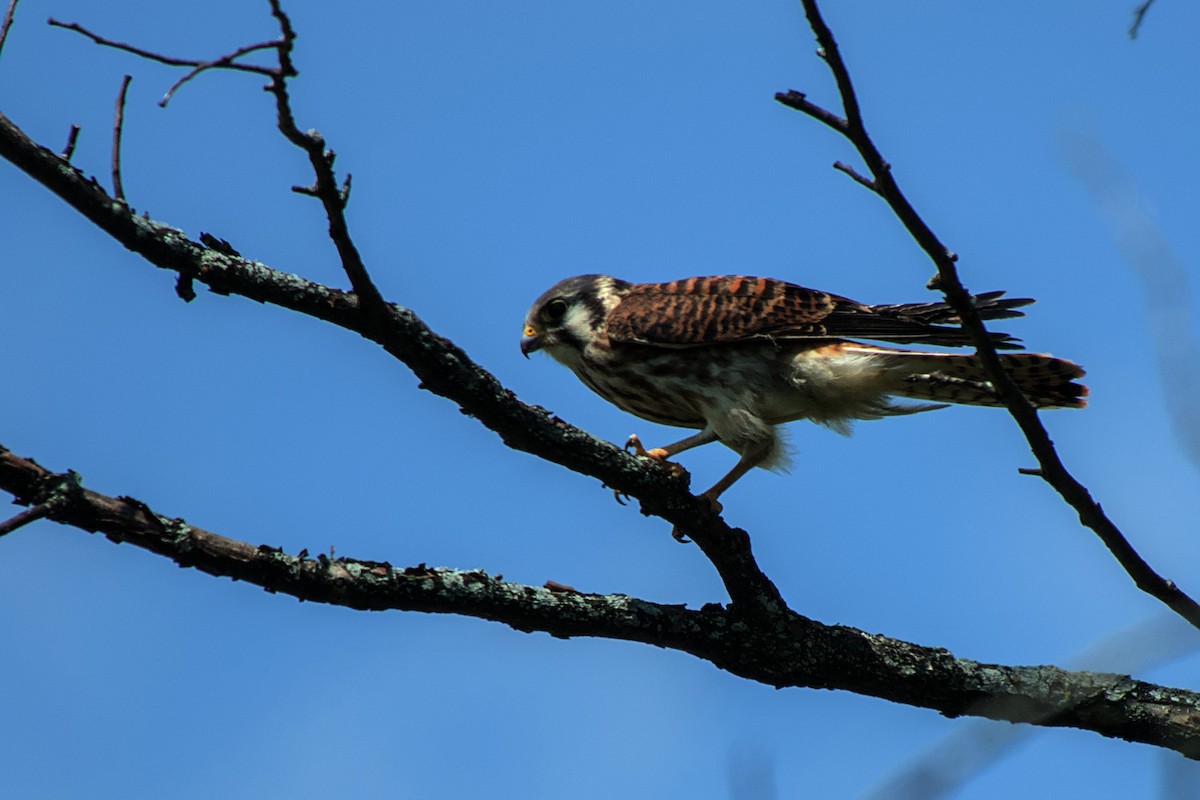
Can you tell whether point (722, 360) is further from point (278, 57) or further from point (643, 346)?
point (278, 57)

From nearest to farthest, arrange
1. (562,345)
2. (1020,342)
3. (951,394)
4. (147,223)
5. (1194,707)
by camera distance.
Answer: (147,223) < (1194,707) < (1020,342) < (951,394) < (562,345)

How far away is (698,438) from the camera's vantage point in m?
4.98

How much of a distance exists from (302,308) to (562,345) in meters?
2.71

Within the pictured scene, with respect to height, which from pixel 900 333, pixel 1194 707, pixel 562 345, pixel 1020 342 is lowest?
pixel 1194 707

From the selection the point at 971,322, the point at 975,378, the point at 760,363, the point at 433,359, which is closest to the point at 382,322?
the point at 433,359

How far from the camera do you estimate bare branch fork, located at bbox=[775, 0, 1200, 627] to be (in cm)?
244

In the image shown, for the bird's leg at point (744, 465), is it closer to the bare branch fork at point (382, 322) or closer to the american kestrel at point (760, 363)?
the american kestrel at point (760, 363)

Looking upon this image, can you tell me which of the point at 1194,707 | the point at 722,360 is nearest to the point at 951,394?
the point at 722,360

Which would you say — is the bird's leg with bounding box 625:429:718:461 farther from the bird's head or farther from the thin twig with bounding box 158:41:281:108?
the thin twig with bounding box 158:41:281:108

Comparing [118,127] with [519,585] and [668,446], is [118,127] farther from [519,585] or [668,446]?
[668,446]

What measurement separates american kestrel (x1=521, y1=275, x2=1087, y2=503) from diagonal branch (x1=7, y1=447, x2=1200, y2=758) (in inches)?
41.8

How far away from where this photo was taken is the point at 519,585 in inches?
129

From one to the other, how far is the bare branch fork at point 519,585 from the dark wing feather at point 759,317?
5.19ft

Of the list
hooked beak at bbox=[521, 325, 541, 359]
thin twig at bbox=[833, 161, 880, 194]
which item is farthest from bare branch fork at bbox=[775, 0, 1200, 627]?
hooked beak at bbox=[521, 325, 541, 359]
